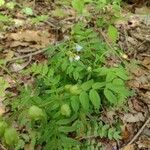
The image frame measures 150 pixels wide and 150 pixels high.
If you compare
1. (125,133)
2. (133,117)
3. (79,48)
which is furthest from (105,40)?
(125,133)

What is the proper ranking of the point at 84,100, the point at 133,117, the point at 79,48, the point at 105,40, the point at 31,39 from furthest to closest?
the point at 31,39
the point at 105,40
the point at 133,117
the point at 79,48
the point at 84,100

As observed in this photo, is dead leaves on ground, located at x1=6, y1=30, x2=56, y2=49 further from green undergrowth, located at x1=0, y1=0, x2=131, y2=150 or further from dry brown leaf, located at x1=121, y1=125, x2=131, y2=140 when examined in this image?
dry brown leaf, located at x1=121, y1=125, x2=131, y2=140

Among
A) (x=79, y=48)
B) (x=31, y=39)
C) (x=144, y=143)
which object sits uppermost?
(x=79, y=48)

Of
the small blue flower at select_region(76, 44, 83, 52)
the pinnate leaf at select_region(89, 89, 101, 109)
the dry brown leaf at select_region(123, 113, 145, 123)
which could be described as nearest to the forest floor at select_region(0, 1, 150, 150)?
the dry brown leaf at select_region(123, 113, 145, 123)

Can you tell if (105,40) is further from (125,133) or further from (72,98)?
(72,98)

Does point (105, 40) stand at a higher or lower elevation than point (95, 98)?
lower

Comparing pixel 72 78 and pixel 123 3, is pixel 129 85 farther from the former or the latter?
pixel 123 3
